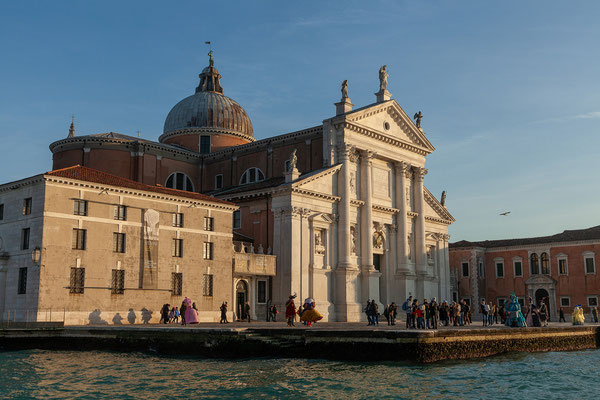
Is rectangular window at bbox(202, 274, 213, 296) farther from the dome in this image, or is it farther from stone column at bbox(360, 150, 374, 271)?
the dome

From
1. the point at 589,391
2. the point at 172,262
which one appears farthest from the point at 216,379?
the point at 172,262

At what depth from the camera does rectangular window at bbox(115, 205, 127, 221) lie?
27314 millimetres

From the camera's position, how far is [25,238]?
84.9ft

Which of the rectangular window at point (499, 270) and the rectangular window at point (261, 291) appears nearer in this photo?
the rectangular window at point (261, 291)

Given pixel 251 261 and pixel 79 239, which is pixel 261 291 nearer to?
pixel 251 261

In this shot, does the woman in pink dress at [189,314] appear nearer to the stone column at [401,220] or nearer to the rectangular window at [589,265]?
the stone column at [401,220]

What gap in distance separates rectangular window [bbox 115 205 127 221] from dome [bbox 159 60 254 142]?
19624mm

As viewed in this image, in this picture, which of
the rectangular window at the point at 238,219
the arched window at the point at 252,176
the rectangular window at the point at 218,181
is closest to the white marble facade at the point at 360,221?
the rectangular window at the point at 238,219

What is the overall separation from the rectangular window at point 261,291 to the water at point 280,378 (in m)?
12.4

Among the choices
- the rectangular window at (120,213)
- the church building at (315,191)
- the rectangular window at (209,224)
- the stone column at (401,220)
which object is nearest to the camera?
the rectangular window at (120,213)

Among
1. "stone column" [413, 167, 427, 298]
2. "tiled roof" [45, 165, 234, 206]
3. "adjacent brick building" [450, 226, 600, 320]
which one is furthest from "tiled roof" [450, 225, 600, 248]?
"tiled roof" [45, 165, 234, 206]

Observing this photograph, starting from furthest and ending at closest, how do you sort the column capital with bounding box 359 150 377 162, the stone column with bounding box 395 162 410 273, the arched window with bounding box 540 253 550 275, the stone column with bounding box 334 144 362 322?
the arched window with bounding box 540 253 550 275, the stone column with bounding box 395 162 410 273, the column capital with bounding box 359 150 377 162, the stone column with bounding box 334 144 362 322

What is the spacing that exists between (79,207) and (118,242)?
84.0 inches

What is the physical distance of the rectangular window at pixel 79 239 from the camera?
26014 mm
